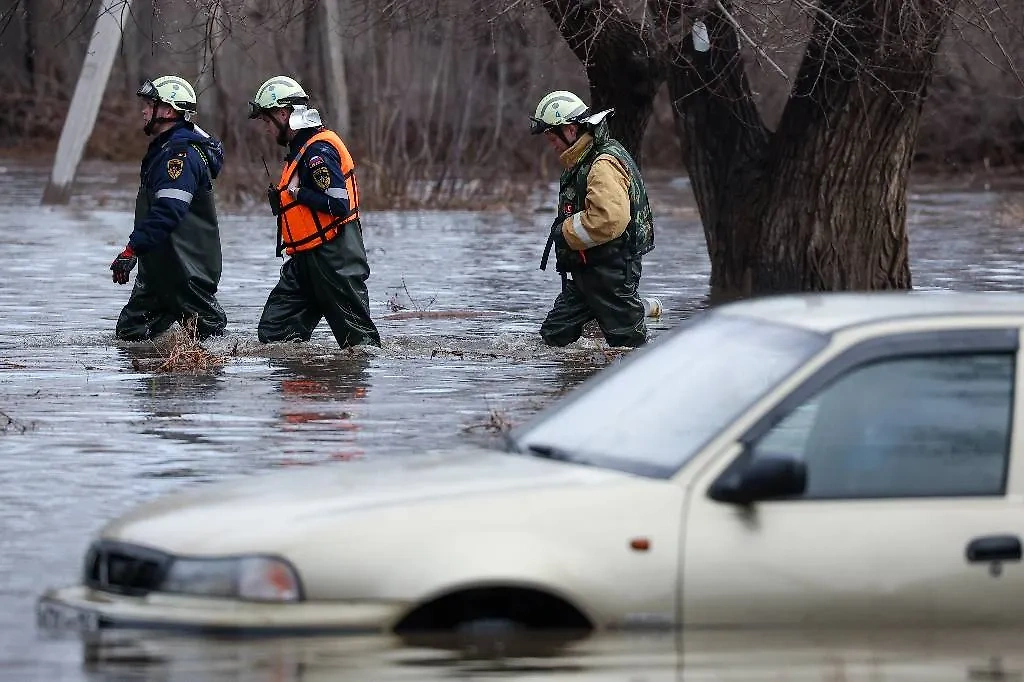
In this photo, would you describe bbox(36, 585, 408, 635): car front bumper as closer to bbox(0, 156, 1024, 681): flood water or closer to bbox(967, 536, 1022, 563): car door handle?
bbox(0, 156, 1024, 681): flood water

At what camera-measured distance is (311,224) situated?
1383 centimetres

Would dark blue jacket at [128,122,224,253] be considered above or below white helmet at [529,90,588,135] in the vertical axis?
below

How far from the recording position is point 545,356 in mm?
14656

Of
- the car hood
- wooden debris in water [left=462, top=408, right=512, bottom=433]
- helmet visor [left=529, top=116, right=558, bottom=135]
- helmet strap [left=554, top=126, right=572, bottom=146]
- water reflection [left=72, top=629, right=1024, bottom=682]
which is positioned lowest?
wooden debris in water [left=462, top=408, right=512, bottom=433]

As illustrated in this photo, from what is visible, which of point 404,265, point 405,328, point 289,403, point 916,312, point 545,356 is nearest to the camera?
point 916,312

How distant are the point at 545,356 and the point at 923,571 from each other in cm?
874

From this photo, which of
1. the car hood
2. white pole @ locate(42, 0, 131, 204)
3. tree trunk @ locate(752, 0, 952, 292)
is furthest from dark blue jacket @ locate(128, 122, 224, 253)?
white pole @ locate(42, 0, 131, 204)

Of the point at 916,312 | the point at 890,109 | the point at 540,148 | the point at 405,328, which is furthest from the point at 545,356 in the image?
the point at 540,148

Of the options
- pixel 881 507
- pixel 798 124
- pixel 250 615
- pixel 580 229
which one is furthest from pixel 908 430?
pixel 798 124

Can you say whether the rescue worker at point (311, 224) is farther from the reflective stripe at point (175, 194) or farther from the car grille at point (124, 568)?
the car grille at point (124, 568)

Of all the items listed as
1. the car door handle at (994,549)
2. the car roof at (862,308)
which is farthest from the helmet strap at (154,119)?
the car door handle at (994,549)

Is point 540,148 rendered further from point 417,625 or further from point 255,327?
point 417,625

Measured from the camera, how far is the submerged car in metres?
5.82

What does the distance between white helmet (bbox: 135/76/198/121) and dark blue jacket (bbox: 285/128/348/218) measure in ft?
3.22
